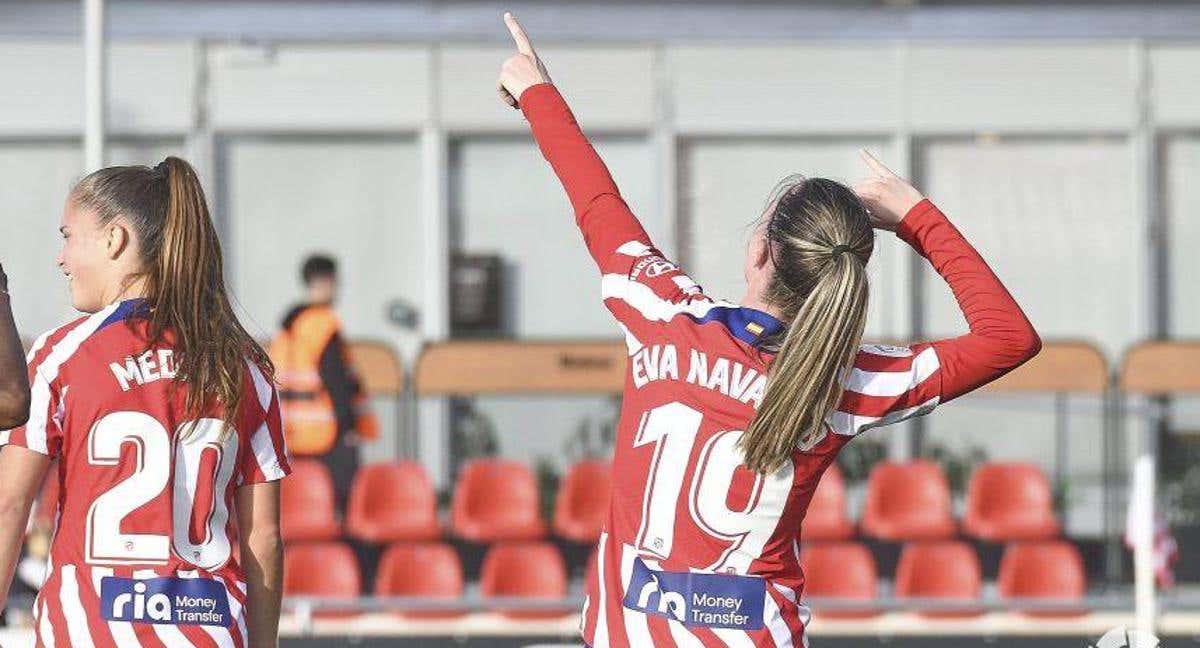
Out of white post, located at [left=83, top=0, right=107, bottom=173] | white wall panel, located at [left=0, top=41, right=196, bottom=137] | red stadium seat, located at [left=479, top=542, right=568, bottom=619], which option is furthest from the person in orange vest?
white wall panel, located at [left=0, top=41, right=196, bottom=137]

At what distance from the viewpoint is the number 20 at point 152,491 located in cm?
289

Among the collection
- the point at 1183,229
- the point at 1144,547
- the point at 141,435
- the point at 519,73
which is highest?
the point at 1183,229

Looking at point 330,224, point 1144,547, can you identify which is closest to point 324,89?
point 330,224

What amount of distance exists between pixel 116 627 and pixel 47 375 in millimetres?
387

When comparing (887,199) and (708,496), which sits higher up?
(887,199)

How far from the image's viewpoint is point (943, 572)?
8.80 m

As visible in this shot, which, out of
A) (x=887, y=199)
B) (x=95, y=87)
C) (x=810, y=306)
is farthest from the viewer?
(x=95, y=87)

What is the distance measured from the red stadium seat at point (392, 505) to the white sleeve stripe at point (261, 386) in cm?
630

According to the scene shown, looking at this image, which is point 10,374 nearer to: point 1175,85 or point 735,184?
point 735,184

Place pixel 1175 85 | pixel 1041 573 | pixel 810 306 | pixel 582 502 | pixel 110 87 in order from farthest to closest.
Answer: pixel 1175 85 < pixel 110 87 < pixel 582 502 < pixel 1041 573 < pixel 810 306

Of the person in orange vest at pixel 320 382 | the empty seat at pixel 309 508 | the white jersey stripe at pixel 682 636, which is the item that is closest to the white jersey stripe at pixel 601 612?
the white jersey stripe at pixel 682 636

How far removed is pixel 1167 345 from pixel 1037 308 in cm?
219

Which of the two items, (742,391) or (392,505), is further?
(392,505)

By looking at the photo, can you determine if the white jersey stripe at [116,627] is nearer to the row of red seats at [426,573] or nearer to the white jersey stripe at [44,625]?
the white jersey stripe at [44,625]
